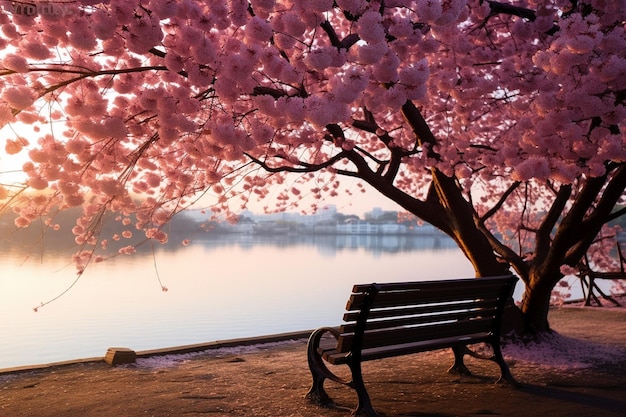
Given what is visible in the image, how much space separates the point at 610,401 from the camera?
4.86m

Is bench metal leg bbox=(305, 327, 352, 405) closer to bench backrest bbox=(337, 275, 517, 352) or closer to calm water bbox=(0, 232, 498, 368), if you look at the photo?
bench backrest bbox=(337, 275, 517, 352)

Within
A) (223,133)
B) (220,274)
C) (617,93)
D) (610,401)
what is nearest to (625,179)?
(617,93)

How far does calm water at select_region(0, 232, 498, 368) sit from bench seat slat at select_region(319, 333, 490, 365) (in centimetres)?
244

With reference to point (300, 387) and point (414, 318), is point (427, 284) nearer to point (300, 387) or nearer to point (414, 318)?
point (414, 318)

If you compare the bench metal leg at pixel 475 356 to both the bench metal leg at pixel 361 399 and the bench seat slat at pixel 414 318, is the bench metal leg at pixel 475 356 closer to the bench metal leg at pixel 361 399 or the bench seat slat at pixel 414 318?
the bench seat slat at pixel 414 318

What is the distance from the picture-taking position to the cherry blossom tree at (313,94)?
4.60 meters

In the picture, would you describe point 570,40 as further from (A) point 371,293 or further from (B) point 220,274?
(B) point 220,274

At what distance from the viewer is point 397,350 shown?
492cm

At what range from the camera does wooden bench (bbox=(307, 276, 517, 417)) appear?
4.63 metres

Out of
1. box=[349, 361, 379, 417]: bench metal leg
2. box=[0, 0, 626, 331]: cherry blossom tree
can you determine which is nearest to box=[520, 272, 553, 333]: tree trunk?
box=[0, 0, 626, 331]: cherry blossom tree

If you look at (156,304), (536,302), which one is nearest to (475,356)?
(536,302)

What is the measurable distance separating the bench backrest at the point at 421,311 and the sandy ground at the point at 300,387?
19.0 inches

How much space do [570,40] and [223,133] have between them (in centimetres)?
283

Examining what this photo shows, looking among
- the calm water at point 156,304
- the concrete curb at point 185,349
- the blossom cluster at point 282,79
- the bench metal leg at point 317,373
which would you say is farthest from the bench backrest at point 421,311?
the concrete curb at point 185,349
